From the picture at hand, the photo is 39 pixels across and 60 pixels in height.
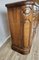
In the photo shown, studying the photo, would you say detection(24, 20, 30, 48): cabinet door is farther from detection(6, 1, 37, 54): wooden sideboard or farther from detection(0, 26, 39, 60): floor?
detection(0, 26, 39, 60): floor

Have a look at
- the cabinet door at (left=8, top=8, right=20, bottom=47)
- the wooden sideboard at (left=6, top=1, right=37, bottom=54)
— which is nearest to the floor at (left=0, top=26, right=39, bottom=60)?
the wooden sideboard at (left=6, top=1, right=37, bottom=54)

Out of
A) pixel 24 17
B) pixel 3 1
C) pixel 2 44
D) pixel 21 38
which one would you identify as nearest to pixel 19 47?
pixel 21 38

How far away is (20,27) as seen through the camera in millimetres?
1759

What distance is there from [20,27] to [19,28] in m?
0.03

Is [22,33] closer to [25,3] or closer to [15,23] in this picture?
[15,23]

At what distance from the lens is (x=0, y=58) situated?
171 centimetres

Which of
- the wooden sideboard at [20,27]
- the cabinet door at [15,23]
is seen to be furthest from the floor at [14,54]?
the cabinet door at [15,23]

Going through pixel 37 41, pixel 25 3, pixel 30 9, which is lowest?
pixel 37 41

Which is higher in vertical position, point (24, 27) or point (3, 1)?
point (3, 1)

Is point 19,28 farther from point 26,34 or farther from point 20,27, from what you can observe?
point 26,34

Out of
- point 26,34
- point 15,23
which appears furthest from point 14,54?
point 15,23

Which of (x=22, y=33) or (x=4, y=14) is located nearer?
(x=22, y=33)

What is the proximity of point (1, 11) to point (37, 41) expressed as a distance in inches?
44.6

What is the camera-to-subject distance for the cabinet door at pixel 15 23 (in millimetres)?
1718
